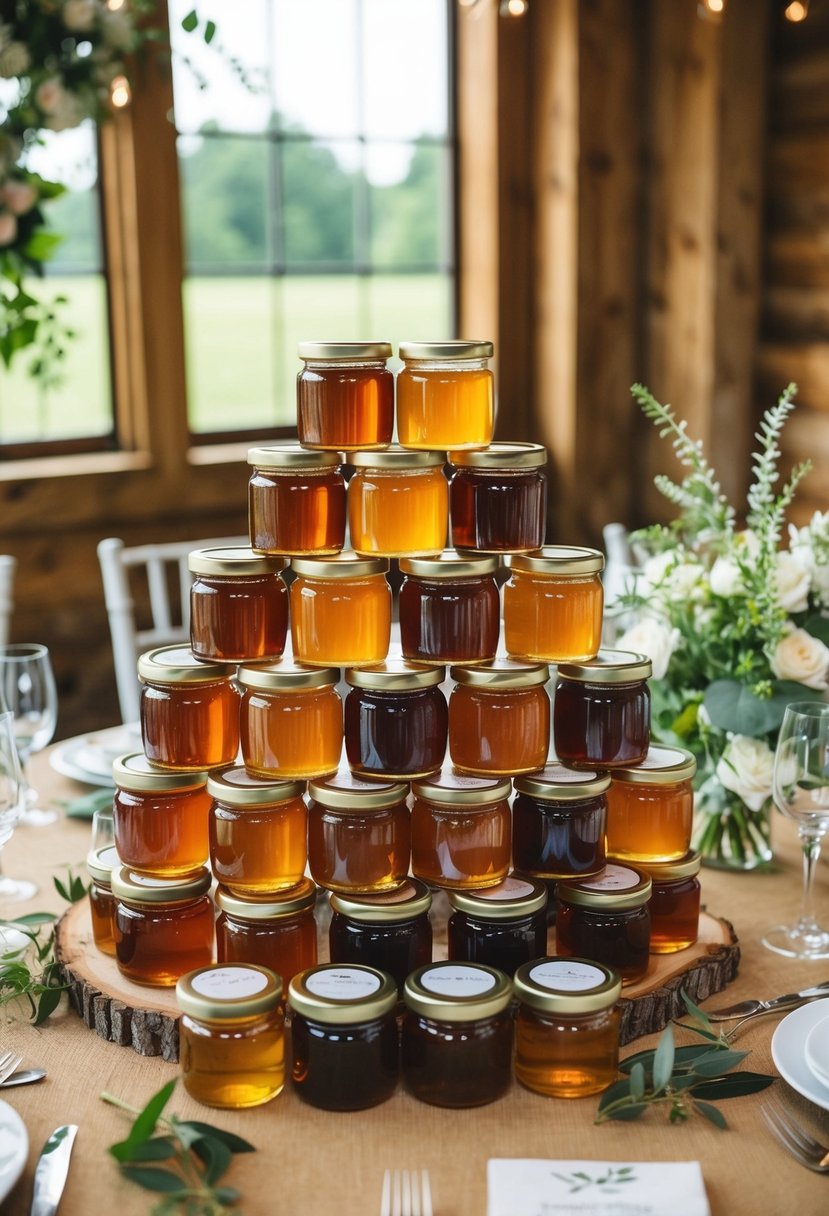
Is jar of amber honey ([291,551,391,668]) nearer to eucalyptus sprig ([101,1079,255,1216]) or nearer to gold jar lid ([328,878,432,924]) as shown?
gold jar lid ([328,878,432,924])

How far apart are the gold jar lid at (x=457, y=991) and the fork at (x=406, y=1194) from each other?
0.13m

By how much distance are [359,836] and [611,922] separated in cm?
26

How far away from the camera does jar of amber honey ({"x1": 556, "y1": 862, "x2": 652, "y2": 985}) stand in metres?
1.29

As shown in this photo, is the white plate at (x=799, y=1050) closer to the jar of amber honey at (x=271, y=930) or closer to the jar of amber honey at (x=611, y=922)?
the jar of amber honey at (x=611, y=922)

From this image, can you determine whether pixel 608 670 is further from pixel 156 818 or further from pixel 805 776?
pixel 156 818

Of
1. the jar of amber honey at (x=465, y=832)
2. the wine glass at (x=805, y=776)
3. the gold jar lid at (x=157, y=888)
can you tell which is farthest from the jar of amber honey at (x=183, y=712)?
the wine glass at (x=805, y=776)

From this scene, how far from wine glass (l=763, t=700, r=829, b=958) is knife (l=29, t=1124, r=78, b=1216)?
0.76 m

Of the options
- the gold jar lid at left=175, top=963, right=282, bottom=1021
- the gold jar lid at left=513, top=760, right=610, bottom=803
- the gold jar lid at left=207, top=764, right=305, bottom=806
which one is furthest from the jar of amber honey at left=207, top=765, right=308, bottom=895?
the gold jar lid at left=513, top=760, right=610, bottom=803

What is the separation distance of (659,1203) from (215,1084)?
387mm

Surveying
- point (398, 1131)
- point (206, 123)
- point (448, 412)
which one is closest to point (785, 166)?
point (206, 123)

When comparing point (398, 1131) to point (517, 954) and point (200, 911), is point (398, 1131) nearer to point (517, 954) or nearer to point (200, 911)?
point (517, 954)

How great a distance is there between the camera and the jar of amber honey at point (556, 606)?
135 cm

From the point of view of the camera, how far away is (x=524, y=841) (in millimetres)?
1337

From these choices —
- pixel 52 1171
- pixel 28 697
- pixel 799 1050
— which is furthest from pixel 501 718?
pixel 28 697
